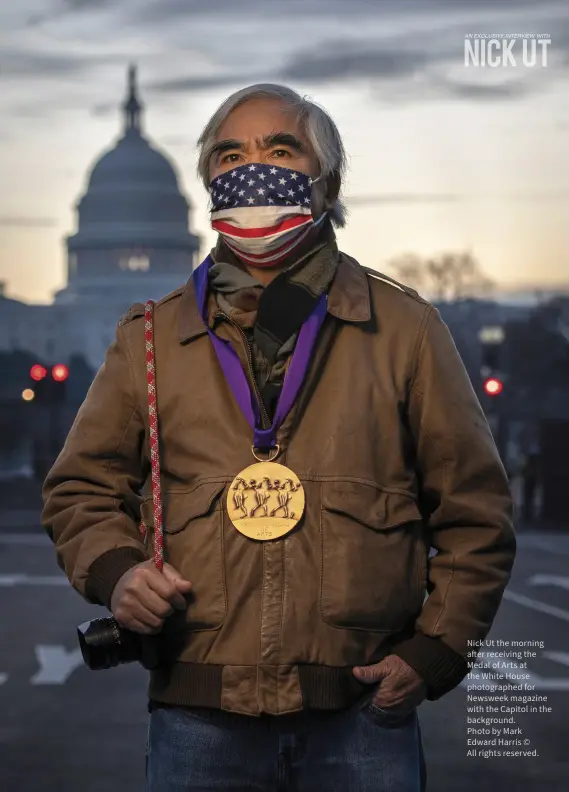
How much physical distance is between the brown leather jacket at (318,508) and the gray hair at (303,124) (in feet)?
0.68

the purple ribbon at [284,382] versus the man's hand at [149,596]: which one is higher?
the purple ribbon at [284,382]

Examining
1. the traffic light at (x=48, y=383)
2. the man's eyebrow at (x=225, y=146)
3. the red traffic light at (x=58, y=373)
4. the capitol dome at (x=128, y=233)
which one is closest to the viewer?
the man's eyebrow at (x=225, y=146)

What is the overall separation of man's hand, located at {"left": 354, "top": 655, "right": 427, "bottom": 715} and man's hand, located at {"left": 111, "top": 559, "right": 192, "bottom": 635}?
0.32m

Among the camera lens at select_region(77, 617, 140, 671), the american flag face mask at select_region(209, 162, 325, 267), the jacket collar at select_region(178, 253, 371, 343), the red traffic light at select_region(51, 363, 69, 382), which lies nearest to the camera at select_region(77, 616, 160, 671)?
the camera lens at select_region(77, 617, 140, 671)

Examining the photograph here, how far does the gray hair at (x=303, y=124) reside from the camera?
9.31 ft

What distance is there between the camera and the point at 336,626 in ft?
8.67

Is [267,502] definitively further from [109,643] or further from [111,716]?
[111,716]

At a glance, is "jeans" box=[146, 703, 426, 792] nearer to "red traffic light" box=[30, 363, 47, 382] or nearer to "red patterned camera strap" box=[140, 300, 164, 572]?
"red patterned camera strap" box=[140, 300, 164, 572]

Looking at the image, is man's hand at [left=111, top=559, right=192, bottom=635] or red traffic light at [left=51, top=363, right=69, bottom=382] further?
red traffic light at [left=51, top=363, right=69, bottom=382]

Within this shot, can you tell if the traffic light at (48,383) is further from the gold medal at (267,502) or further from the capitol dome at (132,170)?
the capitol dome at (132,170)

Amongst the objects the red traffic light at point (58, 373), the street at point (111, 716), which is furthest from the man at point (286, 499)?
the red traffic light at point (58, 373)

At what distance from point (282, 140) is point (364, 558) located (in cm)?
74

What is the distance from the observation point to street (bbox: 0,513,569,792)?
7160 millimetres

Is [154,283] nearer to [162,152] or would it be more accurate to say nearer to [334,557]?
[162,152]
